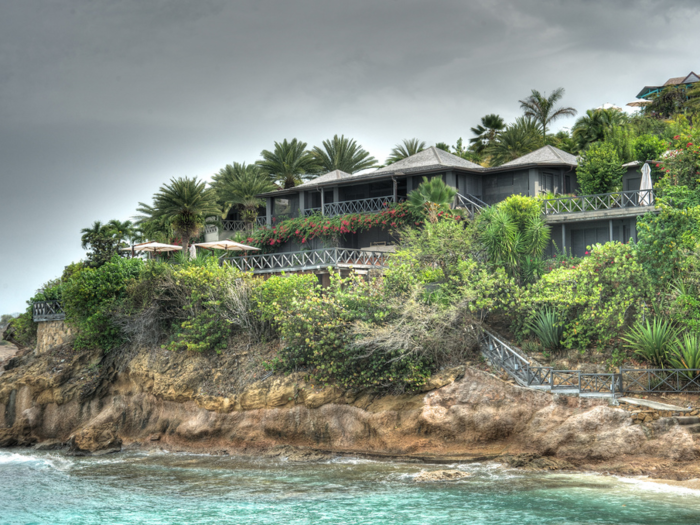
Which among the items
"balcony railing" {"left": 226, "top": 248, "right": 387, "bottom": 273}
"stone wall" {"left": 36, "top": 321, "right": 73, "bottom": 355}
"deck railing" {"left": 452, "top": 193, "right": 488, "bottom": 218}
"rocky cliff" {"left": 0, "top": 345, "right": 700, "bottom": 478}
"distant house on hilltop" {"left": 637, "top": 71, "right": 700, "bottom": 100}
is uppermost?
"distant house on hilltop" {"left": 637, "top": 71, "right": 700, "bottom": 100}

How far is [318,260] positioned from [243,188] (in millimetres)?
13659

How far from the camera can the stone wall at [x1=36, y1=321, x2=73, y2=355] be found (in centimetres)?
3588

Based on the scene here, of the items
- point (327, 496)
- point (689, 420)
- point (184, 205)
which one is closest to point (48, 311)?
point (184, 205)

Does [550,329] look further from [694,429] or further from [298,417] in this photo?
[298,417]

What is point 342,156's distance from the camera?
171 feet

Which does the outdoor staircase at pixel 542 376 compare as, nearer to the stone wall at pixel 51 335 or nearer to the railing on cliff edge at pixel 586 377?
the railing on cliff edge at pixel 586 377

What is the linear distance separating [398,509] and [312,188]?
89.4ft

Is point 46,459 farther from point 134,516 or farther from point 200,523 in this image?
point 200,523

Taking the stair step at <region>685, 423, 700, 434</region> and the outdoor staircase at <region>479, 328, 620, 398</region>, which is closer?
the stair step at <region>685, 423, 700, 434</region>

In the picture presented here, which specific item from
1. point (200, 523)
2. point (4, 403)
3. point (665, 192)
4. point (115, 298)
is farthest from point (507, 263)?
point (4, 403)

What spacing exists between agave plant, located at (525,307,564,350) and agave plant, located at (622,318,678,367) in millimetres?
2598

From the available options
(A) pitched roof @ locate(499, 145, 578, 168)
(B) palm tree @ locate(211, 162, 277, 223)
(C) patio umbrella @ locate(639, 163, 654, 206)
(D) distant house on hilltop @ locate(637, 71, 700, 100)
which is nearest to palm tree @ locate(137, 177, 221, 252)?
(B) palm tree @ locate(211, 162, 277, 223)

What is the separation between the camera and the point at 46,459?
27812 mm

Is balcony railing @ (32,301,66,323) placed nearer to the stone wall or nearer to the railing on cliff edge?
the stone wall
